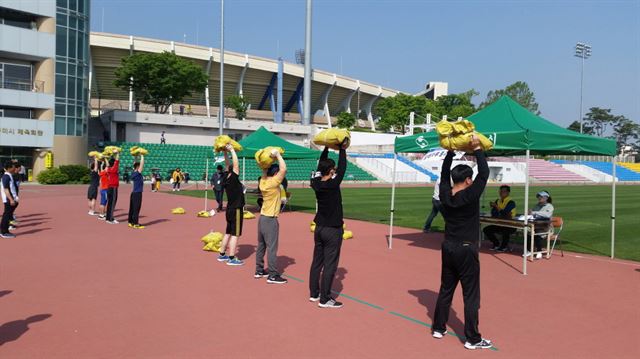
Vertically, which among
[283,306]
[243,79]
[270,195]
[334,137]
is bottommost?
[283,306]

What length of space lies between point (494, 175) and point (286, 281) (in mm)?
54897

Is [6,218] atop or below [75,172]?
below

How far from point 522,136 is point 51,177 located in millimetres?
35412

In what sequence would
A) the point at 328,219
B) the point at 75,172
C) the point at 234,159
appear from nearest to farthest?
the point at 328,219, the point at 234,159, the point at 75,172

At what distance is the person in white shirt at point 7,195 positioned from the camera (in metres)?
11.4

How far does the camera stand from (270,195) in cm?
734

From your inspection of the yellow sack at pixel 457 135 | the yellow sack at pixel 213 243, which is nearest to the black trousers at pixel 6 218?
the yellow sack at pixel 213 243

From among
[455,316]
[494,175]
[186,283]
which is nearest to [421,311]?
[455,316]

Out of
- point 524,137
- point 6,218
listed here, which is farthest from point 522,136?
point 6,218

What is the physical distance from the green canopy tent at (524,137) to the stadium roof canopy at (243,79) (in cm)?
6615

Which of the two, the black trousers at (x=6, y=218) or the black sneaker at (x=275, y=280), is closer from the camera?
the black sneaker at (x=275, y=280)

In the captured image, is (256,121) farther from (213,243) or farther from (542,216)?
(542,216)

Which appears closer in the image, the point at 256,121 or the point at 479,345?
the point at 479,345

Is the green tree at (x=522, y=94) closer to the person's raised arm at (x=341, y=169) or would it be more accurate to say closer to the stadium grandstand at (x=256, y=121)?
the stadium grandstand at (x=256, y=121)
